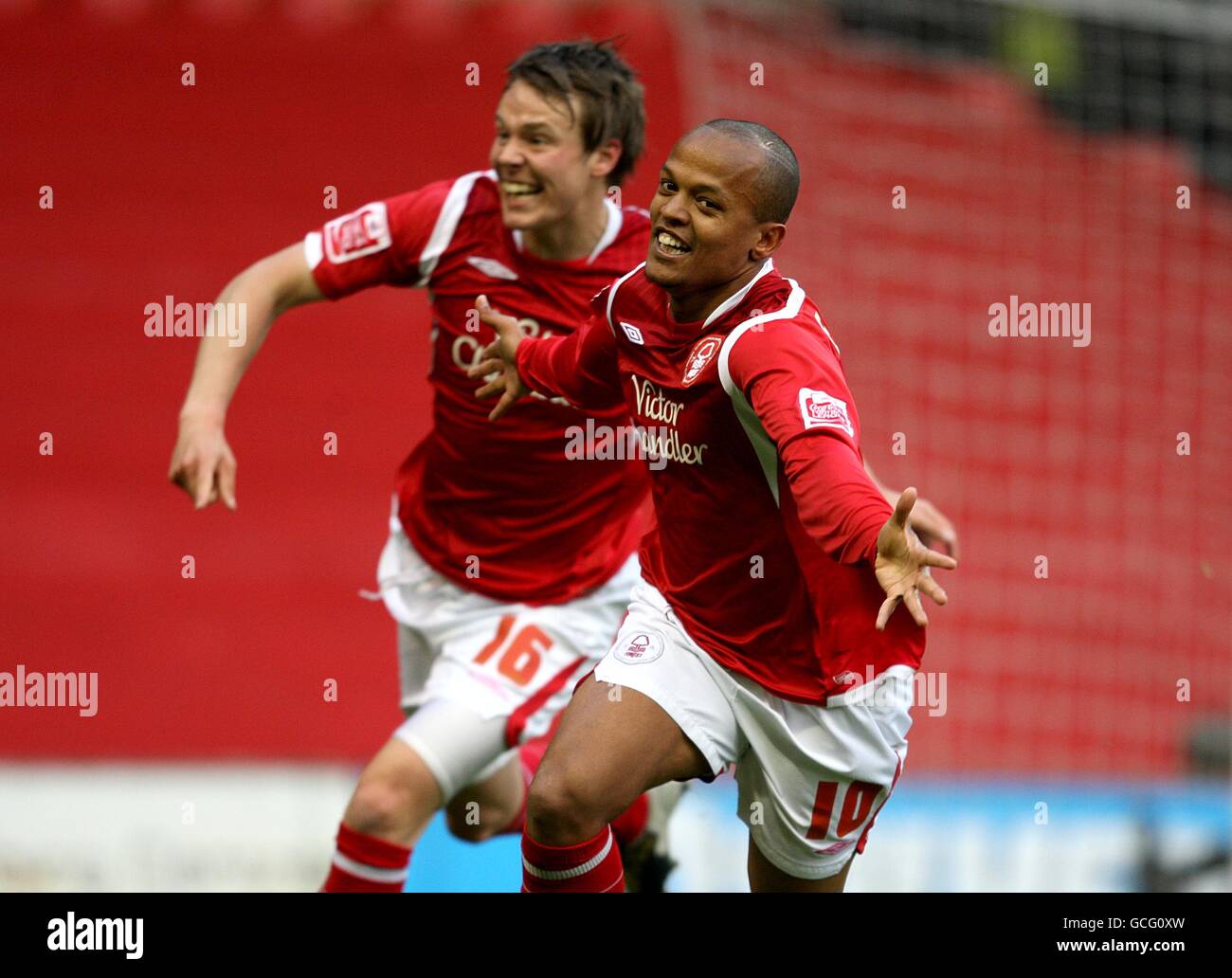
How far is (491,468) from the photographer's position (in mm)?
5004

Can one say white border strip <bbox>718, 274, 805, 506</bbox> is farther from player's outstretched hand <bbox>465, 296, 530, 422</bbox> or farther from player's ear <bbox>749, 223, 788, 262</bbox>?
player's outstretched hand <bbox>465, 296, 530, 422</bbox>

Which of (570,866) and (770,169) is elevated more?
(770,169)

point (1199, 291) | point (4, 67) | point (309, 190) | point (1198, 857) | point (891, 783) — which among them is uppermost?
point (4, 67)

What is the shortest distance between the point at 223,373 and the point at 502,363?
80cm

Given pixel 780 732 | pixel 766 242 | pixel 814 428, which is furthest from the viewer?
pixel 780 732

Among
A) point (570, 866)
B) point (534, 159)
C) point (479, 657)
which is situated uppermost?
point (534, 159)

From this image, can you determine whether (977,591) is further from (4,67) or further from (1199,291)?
(4,67)

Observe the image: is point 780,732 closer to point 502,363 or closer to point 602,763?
point 602,763

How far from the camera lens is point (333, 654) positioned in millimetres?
10383

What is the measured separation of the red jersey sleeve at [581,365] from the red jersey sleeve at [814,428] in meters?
0.56

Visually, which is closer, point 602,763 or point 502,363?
point 602,763

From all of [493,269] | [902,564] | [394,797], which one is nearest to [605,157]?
[493,269]

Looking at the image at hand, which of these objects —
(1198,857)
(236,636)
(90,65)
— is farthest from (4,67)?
A: (1198,857)

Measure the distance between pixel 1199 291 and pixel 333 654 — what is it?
6.70m
